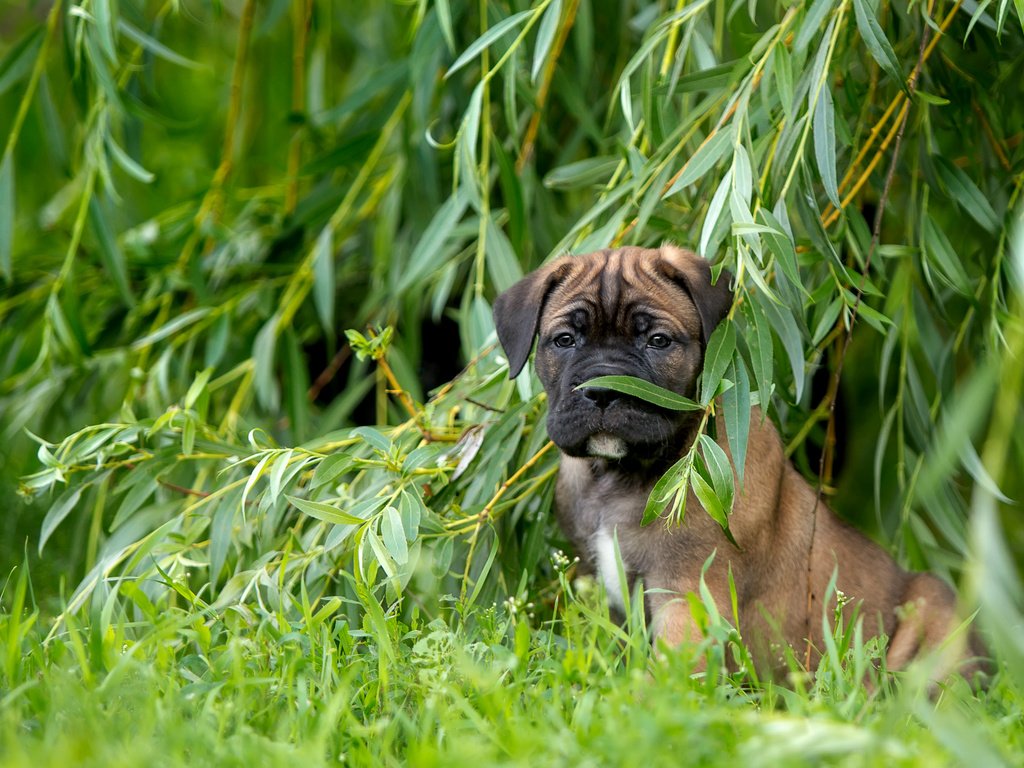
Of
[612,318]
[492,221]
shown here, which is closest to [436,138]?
[492,221]

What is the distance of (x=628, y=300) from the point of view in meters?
4.03

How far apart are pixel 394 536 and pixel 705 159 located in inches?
59.1

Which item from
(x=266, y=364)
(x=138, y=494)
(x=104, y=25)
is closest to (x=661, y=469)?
(x=138, y=494)

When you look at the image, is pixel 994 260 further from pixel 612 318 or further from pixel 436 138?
pixel 436 138

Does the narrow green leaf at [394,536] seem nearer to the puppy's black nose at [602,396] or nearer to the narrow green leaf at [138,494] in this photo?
the puppy's black nose at [602,396]

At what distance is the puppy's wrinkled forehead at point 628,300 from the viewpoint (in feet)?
13.2

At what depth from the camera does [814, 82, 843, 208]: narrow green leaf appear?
3881 millimetres

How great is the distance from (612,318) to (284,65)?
4.74m

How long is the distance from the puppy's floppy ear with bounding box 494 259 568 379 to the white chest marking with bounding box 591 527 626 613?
0.60 metres

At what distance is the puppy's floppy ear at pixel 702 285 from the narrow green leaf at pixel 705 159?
0.74 ft

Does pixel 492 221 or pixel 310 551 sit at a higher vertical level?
pixel 492 221

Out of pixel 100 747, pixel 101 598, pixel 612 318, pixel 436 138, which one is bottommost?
pixel 101 598

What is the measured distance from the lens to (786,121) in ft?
13.4

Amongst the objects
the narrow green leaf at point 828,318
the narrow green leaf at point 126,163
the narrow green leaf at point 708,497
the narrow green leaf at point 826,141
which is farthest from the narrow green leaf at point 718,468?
the narrow green leaf at point 126,163
